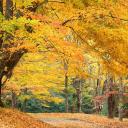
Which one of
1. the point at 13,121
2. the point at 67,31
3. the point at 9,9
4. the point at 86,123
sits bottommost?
the point at 86,123

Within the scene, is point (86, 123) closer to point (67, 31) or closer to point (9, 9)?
point (9, 9)

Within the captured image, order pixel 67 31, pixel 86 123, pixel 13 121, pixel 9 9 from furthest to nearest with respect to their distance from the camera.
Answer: pixel 86 123
pixel 9 9
pixel 13 121
pixel 67 31

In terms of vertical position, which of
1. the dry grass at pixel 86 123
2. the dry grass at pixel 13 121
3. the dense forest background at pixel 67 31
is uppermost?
the dense forest background at pixel 67 31

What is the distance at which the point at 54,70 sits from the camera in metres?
38.1

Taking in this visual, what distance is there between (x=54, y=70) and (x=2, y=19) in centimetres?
2293

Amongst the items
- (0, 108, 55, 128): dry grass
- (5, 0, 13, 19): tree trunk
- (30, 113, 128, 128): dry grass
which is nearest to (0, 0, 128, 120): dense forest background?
(5, 0, 13, 19): tree trunk

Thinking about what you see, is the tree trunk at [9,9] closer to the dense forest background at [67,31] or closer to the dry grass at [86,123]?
the dense forest background at [67,31]

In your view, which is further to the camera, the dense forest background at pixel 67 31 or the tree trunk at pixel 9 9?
the tree trunk at pixel 9 9

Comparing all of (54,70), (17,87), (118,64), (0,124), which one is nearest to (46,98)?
(54,70)

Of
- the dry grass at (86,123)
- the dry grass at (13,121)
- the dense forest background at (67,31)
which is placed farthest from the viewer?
the dry grass at (86,123)

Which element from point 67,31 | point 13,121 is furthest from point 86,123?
point 67,31

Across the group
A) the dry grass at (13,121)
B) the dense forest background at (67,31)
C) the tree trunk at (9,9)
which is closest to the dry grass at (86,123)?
the dry grass at (13,121)

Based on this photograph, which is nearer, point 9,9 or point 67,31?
point 67,31

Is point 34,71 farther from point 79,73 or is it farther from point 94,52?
point 94,52
